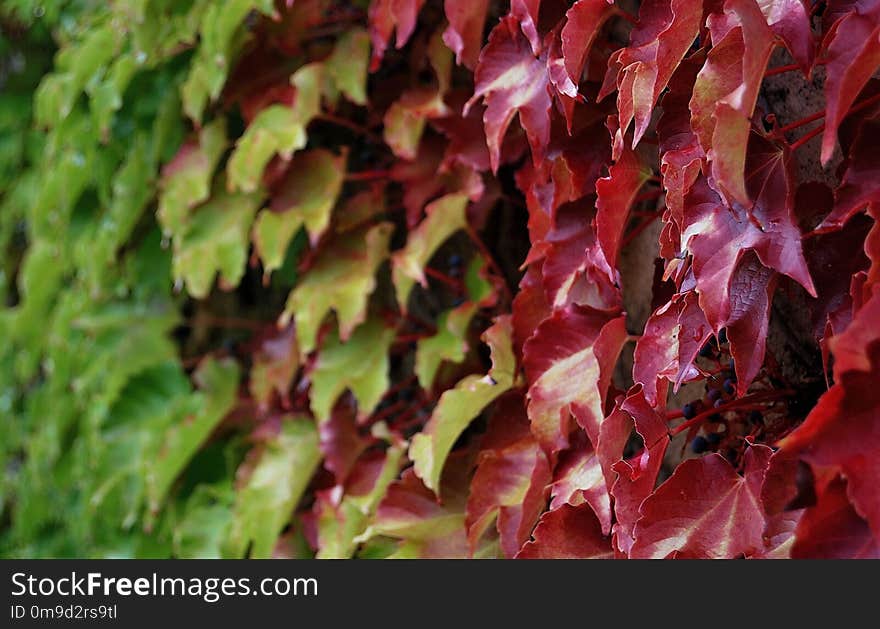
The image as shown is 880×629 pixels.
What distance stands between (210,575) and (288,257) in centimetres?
80

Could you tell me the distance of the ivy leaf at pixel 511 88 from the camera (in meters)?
0.97

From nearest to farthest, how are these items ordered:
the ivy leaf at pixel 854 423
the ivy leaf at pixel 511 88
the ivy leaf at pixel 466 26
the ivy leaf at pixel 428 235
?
the ivy leaf at pixel 854 423 → the ivy leaf at pixel 511 88 → the ivy leaf at pixel 466 26 → the ivy leaf at pixel 428 235

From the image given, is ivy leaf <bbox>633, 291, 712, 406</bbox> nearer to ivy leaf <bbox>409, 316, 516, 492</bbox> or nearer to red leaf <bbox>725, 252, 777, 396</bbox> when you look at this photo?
red leaf <bbox>725, 252, 777, 396</bbox>

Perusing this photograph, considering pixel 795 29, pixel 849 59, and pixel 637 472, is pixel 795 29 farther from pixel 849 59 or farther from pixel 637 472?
pixel 637 472

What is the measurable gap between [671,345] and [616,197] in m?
0.14

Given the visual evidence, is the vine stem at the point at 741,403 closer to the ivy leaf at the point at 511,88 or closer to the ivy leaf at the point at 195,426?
the ivy leaf at the point at 511,88

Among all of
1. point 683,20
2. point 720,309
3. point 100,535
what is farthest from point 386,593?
point 100,535

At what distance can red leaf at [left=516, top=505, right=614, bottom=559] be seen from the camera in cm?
89

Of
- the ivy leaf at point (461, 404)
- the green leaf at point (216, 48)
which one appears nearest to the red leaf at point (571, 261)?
the ivy leaf at point (461, 404)

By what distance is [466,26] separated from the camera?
1.09m

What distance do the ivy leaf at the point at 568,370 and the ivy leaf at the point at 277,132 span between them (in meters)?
0.58

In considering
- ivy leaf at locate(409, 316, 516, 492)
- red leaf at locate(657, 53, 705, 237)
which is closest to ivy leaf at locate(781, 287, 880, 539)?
red leaf at locate(657, 53, 705, 237)

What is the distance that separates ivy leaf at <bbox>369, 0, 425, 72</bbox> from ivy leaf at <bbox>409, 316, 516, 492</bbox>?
14.1 inches

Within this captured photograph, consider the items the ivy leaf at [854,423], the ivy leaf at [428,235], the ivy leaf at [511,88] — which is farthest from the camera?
the ivy leaf at [428,235]
